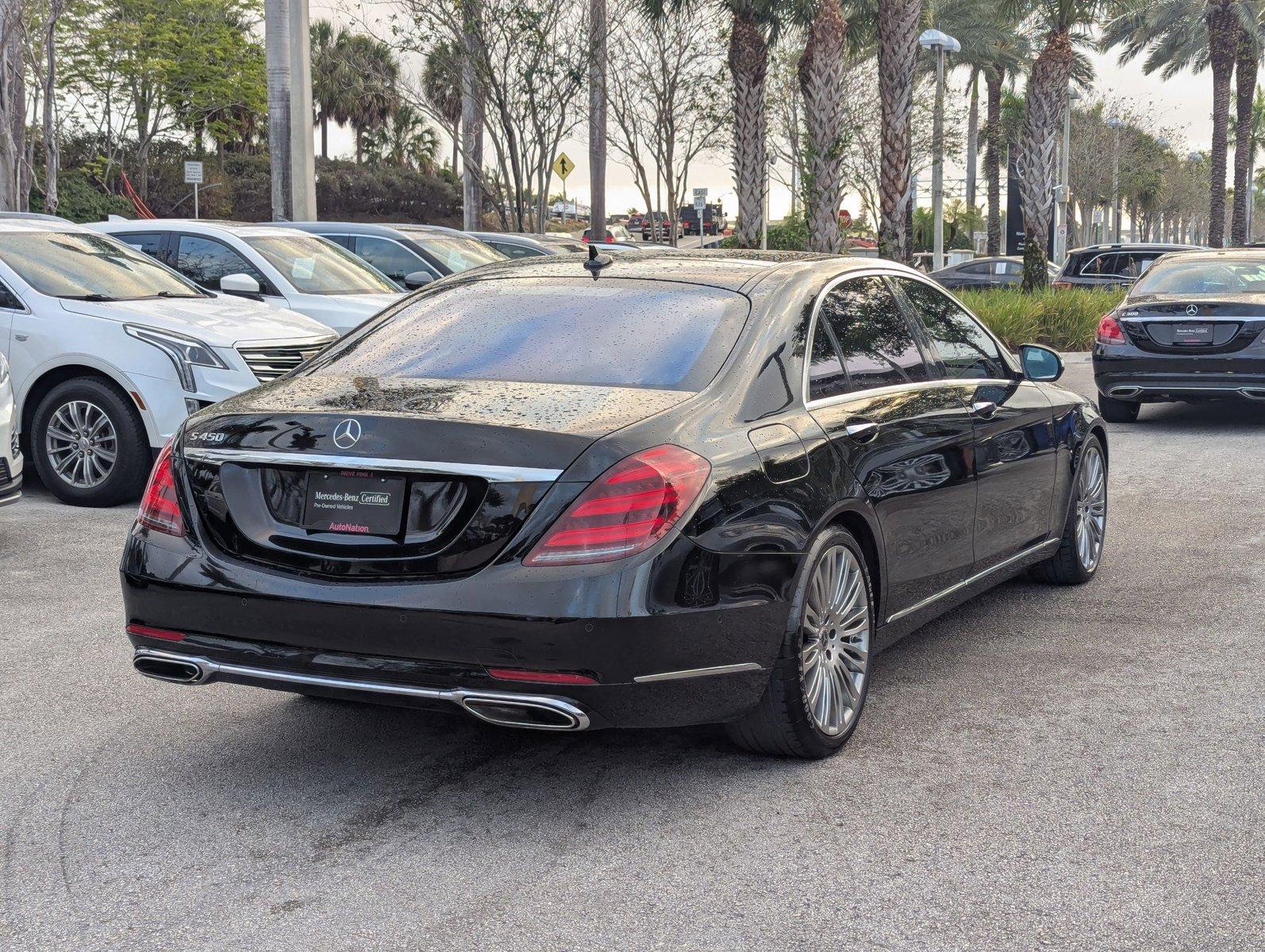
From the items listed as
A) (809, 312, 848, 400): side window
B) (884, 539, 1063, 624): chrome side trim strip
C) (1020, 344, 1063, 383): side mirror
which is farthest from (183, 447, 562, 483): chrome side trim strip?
(1020, 344, 1063, 383): side mirror

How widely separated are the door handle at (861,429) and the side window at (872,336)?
0.15m

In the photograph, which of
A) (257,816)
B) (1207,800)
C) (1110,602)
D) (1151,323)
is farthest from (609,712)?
(1151,323)

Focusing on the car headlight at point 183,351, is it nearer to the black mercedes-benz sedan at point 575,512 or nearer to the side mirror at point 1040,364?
the black mercedes-benz sedan at point 575,512

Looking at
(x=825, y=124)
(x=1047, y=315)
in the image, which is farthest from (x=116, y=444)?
(x=825, y=124)

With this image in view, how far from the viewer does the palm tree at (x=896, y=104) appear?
24609 millimetres

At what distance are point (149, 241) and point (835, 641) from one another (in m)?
9.55

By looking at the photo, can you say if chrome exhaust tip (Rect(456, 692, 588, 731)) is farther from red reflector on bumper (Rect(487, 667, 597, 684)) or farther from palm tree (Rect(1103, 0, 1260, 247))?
palm tree (Rect(1103, 0, 1260, 247))

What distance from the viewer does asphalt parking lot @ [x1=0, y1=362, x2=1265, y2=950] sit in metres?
3.56

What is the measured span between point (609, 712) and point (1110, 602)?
11.9ft

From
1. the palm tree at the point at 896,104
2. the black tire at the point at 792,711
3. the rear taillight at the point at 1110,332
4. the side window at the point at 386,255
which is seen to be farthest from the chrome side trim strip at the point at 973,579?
the palm tree at the point at 896,104

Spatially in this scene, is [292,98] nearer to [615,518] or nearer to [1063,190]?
[615,518]

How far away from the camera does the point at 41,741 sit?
4910 mm

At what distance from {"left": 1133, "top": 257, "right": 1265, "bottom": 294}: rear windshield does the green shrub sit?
7.91 meters

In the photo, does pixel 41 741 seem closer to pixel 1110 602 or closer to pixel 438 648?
pixel 438 648
